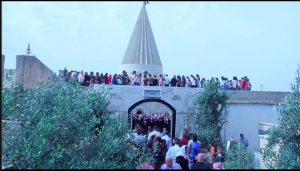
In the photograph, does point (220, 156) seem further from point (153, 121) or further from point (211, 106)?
point (153, 121)

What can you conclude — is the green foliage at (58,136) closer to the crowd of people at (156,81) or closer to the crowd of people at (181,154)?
the crowd of people at (181,154)

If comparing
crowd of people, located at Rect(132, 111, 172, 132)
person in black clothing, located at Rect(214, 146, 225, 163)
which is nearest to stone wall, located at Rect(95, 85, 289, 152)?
crowd of people, located at Rect(132, 111, 172, 132)

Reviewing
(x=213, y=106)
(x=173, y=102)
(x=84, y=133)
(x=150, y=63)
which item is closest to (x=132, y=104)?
(x=173, y=102)

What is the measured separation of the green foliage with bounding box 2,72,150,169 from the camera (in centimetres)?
408

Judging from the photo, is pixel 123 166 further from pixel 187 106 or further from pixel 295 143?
pixel 187 106

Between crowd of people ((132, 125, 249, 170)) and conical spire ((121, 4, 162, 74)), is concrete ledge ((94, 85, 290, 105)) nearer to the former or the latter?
crowd of people ((132, 125, 249, 170))

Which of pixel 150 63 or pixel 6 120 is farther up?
pixel 150 63

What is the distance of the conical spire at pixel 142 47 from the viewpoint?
19.5m

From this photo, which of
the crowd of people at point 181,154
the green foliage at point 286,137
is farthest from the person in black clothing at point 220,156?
the green foliage at point 286,137

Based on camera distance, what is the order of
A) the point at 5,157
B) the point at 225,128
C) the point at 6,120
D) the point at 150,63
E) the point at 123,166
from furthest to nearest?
1. the point at 150,63
2. the point at 225,128
3. the point at 123,166
4. the point at 6,120
5. the point at 5,157

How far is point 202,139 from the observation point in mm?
10734

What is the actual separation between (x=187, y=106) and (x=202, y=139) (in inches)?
98.4

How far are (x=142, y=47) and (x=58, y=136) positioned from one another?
15.8m

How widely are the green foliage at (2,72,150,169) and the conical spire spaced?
1401cm
